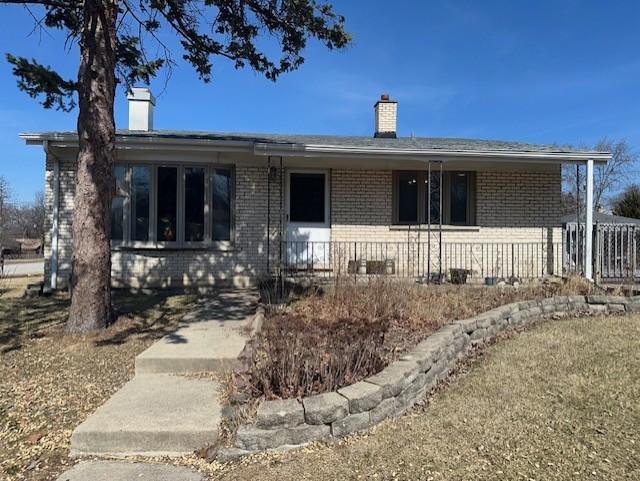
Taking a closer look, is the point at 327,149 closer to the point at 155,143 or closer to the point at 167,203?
the point at 155,143

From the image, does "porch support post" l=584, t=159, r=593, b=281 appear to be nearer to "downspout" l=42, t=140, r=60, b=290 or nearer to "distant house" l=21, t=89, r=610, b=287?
"distant house" l=21, t=89, r=610, b=287

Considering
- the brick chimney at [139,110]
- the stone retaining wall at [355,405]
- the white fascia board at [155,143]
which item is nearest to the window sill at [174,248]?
the white fascia board at [155,143]

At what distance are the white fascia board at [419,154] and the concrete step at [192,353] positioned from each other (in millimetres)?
4373

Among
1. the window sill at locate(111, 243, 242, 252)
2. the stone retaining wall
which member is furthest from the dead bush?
the window sill at locate(111, 243, 242, 252)

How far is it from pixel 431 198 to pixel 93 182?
7.11 m

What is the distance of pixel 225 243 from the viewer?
31.4 ft

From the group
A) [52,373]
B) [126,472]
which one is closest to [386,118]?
[52,373]

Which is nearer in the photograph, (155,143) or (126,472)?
(126,472)

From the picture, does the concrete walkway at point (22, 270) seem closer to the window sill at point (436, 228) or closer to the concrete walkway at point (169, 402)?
the concrete walkway at point (169, 402)

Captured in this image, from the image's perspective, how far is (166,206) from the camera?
9.44 metres

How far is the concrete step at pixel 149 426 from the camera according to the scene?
9.95 ft

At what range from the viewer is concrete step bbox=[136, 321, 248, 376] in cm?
430

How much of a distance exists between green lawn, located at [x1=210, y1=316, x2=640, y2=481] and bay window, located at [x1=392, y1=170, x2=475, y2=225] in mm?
5810

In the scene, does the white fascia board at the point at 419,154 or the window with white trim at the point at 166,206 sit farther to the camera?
the window with white trim at the point at 166,206
